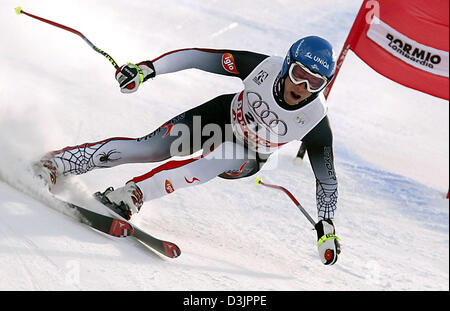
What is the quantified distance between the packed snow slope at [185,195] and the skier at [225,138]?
27 cm

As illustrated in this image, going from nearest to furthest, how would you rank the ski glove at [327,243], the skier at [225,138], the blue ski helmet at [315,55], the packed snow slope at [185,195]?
the packed snow slope at [185,195] → the blue ski helmet at [315,55] → the ski glove at [327,243] → the skier at [225,138]

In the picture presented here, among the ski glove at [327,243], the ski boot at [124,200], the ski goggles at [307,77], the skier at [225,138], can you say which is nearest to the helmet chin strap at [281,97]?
the skier at [225,138]

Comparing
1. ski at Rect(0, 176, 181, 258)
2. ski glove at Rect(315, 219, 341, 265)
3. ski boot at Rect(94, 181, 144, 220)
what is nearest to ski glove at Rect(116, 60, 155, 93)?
ski boot at Rect(94, 181, 144, 220)

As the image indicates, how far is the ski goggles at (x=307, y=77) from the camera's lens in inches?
111

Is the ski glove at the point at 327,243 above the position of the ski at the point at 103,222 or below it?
above

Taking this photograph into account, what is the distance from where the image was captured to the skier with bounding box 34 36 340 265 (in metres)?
3.06

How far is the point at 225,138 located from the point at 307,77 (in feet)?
2.29

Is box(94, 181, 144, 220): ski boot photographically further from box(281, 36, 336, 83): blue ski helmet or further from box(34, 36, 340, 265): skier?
box(281, 36, 336, 83): blue ski helmet

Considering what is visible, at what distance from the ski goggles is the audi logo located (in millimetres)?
256

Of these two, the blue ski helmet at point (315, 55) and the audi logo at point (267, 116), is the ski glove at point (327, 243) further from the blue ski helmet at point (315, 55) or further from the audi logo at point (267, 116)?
the blue ski helmet at point (315, 55)

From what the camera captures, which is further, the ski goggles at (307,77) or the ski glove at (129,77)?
the ski glove at (129,77)

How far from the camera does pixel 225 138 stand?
129 inches
